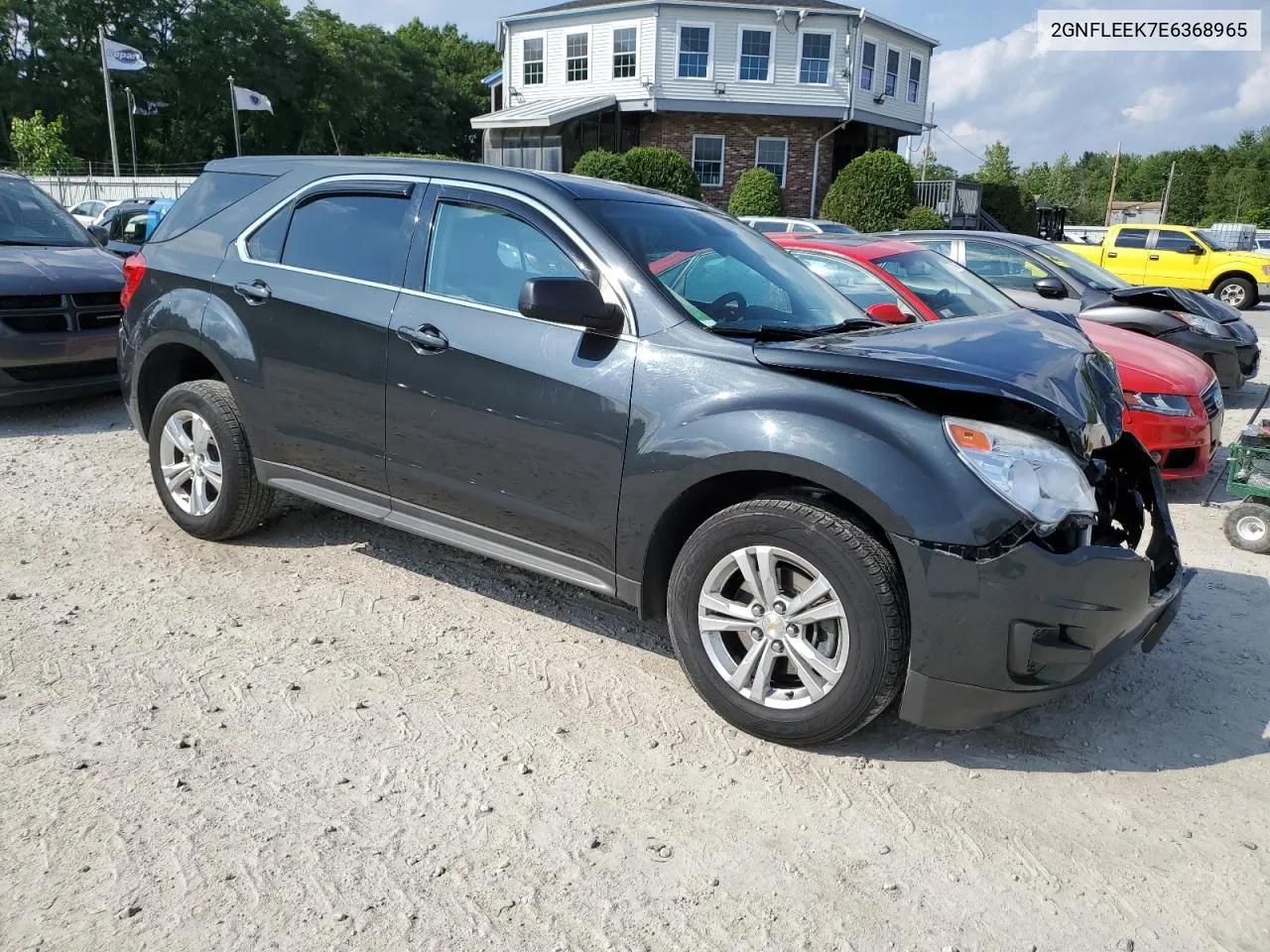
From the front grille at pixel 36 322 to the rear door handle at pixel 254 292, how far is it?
3650 millimetres

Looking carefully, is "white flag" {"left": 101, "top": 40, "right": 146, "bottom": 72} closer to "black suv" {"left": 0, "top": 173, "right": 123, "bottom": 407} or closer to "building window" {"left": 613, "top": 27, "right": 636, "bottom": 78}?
"building window" {"left": 613, "top": 27, "right": 636, "bottom": 78}

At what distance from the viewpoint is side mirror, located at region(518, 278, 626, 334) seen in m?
3.29

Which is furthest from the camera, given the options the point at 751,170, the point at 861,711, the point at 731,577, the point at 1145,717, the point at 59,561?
the point at 751,170

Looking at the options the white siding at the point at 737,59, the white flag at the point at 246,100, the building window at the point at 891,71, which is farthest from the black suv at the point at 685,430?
the white flag at the point at 246,100

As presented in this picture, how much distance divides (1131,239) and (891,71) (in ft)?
60.4

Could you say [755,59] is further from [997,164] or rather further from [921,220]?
[997,164]

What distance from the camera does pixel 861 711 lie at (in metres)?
2.99

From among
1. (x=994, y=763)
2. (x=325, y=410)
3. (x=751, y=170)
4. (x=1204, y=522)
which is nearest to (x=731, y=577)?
(x=994, y=763)

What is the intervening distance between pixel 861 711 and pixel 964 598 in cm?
48

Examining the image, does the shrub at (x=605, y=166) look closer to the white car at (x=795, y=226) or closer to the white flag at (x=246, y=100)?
the white car at (x=795, y=226)

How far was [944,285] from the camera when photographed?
6.83 meters

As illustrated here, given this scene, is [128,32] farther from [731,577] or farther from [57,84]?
[731,577]

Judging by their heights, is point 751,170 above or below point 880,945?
above

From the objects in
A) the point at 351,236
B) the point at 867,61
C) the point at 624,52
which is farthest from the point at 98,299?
the point at 867,61
